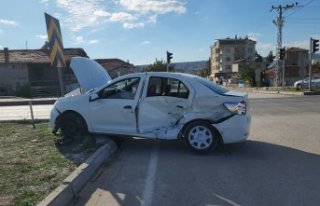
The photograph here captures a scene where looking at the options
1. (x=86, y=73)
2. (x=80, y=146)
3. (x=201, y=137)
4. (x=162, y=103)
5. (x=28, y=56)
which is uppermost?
(x=28, y=56)

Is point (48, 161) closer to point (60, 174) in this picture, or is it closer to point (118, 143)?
point (60, 174)

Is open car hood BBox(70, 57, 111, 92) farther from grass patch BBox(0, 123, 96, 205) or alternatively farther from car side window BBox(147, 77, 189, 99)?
car side window BBox(147, 77, 189, 99)

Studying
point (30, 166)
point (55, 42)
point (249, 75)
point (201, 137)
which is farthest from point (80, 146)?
point (249, 75)

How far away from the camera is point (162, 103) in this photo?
8.35 meters

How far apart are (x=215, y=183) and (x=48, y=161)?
9.57ft

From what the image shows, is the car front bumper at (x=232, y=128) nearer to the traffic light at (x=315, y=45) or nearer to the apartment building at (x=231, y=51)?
the traffic light at (x=315, y=45)

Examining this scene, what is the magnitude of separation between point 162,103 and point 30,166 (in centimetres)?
285

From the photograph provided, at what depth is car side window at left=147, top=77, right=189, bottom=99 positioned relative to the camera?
836 centimetres

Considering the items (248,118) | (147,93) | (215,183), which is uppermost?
(147,93)

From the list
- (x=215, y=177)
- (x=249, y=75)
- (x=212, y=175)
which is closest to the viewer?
(x=215, y=177)

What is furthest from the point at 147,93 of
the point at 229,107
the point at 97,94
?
the point at 229,107

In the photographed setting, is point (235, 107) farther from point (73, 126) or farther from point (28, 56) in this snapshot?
point (28, 56)

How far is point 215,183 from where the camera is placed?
6.10 m

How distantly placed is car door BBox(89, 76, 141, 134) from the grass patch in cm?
79
